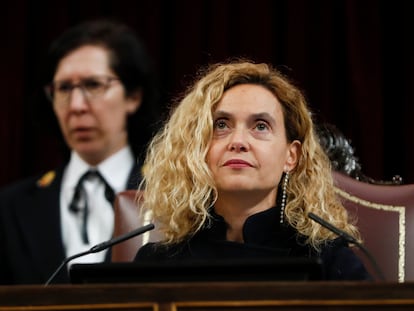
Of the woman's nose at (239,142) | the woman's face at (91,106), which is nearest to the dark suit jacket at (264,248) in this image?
the woman's nose at (239,142)

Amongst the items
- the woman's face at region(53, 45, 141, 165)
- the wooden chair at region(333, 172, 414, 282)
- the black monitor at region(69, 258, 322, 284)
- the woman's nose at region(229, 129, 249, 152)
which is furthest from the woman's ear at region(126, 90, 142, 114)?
the black monitor at region(69, 258, 322, 284)

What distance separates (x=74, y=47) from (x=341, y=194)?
985 millimetres

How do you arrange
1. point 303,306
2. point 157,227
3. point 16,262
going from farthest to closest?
point 16,262, point 157,227, point 303,306

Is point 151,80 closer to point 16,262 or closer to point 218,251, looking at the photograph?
point 16,262

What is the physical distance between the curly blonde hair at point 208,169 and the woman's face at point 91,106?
70cm

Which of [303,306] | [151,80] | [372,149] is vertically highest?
[151,80]

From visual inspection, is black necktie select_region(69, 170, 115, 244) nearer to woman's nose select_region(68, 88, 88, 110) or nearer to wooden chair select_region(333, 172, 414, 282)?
woman's nose select_region(68, 88, 88, 110)

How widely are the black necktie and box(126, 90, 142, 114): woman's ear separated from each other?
0.21m

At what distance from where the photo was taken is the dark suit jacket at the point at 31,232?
2.27 metres

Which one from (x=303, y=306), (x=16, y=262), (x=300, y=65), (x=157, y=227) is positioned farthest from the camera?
(x=300, y=65)

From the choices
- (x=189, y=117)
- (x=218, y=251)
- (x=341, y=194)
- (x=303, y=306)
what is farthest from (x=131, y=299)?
(x=341, y=194)

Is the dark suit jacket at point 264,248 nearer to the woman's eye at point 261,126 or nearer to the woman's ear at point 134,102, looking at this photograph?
the woman's eye at point 261,126

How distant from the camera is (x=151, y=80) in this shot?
2.58 metres

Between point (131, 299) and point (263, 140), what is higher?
point (263, 140)
